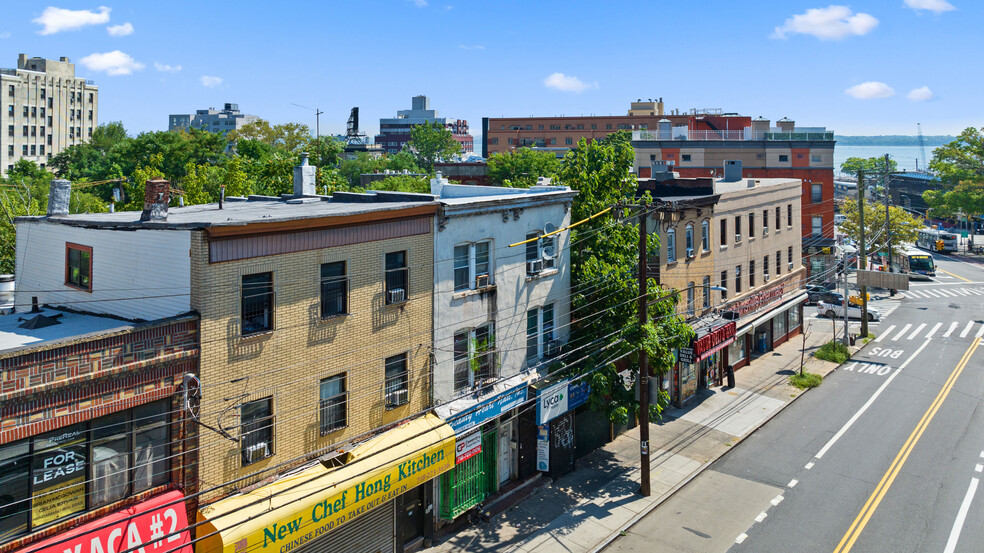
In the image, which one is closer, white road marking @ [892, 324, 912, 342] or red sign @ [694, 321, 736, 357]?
red sign @ [694, 321, 736, 357]

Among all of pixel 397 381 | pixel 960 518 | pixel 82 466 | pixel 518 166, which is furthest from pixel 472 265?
pixel 518 166

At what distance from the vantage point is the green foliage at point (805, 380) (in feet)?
123

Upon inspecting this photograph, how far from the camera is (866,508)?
77.0 ft

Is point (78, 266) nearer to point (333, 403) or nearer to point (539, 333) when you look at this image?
point (333, 403)

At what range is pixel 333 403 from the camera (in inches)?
722

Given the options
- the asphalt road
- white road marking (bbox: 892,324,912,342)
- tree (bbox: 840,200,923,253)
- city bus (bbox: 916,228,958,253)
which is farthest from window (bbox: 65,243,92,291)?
city bus (bbox: 916,228,958,253)

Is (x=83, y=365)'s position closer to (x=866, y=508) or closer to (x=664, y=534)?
(x=664, y=534)

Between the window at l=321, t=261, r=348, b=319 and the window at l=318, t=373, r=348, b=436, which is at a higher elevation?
the window at l=321, t=261, r=348, b=319

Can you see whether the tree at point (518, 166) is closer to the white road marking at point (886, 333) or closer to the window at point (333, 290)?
the white road marking at point (886, 333)

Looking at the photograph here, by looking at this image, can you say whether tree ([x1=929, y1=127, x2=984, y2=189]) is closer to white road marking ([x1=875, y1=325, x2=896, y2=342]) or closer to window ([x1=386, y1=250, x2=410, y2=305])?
white road marking ([x1=875, y1=325, x2=896, y2=342])

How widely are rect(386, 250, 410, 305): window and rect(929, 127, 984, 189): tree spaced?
103210 mm

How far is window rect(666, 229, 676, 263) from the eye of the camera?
109 feet

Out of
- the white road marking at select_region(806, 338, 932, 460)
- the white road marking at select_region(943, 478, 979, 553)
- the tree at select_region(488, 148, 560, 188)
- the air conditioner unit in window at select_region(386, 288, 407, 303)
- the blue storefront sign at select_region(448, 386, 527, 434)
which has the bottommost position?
the white road marking at select_region(943, 478, 979, 553)

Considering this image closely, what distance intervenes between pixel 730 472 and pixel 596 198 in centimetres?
1187
